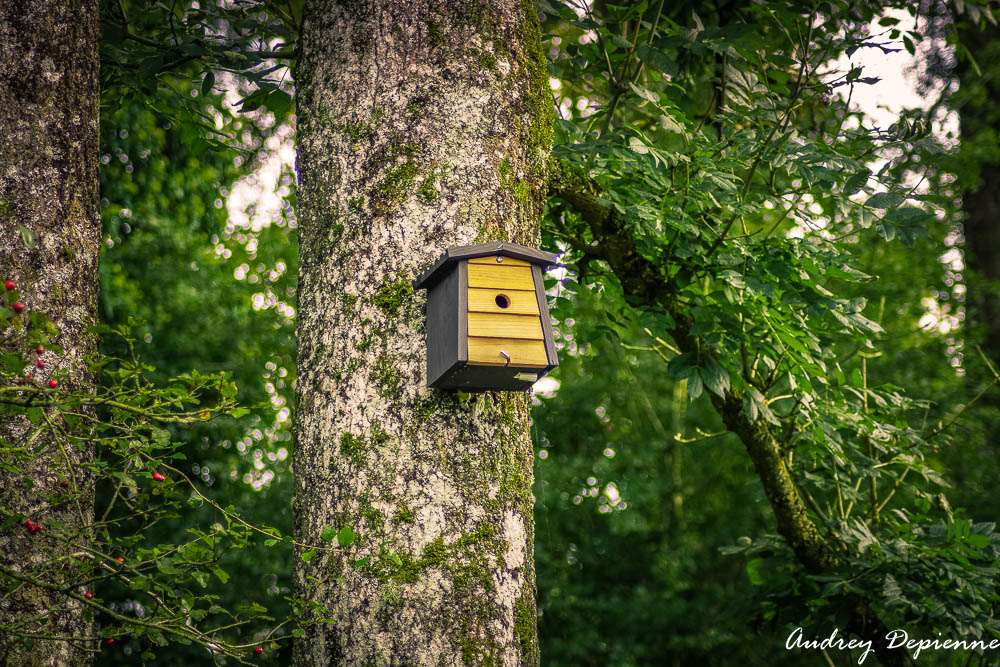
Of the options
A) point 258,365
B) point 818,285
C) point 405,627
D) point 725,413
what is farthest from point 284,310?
point 405,627

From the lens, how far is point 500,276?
1486mm

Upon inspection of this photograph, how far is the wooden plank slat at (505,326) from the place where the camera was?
1412 millimetres

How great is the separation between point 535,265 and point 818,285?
1.35 meters

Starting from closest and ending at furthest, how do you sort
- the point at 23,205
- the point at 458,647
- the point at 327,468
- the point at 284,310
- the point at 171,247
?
the point at 458,647
the point at 327,468
the point at 23,205
the point at 171,247
the point at 284,310

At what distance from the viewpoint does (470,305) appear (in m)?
1.42

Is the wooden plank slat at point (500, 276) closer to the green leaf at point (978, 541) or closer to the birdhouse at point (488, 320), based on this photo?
the birdhouse at point (488, 320)

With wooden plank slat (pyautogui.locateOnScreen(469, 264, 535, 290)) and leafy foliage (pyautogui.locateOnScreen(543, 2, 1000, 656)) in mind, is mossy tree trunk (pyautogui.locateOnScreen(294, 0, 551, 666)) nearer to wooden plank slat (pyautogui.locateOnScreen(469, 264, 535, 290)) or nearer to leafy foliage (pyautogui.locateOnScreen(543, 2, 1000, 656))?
wooden plank slat (pyautogui.locateOnScreen(469, 264, 535, 290))

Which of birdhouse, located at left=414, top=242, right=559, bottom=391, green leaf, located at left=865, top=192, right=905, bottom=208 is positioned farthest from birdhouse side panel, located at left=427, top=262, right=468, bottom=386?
green leaf, located at left=865, top=192, right=905, bottom=208

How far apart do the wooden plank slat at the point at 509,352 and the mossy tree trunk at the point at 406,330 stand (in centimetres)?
17

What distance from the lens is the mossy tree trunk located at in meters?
1.44

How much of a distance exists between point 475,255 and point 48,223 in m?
1.17

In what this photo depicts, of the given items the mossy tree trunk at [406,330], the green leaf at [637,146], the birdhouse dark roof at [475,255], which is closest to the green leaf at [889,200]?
the green leaf at [637,146]

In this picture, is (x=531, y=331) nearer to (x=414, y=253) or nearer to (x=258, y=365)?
(x=414, y=253)

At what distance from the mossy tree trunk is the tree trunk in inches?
24.6
